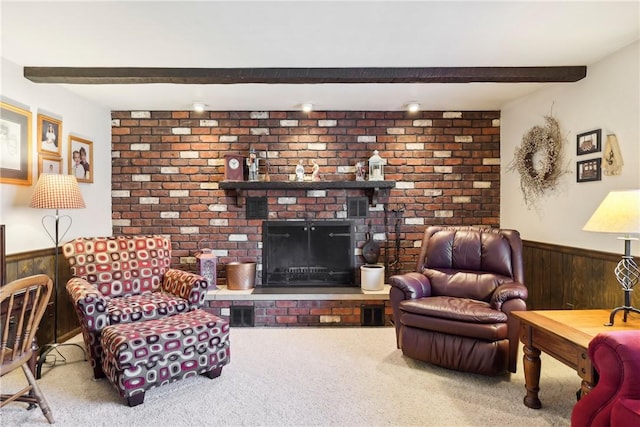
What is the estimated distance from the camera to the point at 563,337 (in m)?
1.81

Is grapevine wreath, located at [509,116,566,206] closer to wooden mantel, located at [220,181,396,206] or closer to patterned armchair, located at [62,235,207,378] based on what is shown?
wooden mantel, located at [220,181,396,206]

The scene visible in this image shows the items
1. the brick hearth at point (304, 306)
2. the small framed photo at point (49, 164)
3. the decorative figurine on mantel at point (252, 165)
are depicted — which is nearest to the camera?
the small framed photo at point (49, 164)

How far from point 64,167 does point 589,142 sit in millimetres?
4338

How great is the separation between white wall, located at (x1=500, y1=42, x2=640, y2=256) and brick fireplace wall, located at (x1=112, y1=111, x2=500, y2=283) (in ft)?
1.20

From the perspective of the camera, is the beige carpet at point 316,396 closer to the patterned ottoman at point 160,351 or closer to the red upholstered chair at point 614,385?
the patterned ottoman at point 160,351

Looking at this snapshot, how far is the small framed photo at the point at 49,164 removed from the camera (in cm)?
296

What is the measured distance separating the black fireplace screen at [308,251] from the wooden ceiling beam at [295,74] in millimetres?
1652

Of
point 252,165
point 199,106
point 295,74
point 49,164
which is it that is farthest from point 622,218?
point 49,164

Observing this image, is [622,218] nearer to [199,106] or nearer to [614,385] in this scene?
[614,385]

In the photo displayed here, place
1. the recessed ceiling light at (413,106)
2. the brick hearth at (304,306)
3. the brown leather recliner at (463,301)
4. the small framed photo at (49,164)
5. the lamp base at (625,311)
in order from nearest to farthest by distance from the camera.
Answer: the lamp base at (625,311) < the brown leather recliner at (463,301) < the small framed photo at (49,164) < the brick hearth at (304,306) < the recessed ceiling light at (413,106)

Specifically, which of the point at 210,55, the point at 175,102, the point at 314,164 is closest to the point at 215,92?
the point at 175,102

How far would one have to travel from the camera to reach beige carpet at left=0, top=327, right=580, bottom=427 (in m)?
2.02

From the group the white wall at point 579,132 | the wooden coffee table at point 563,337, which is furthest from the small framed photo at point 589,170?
the wooden coffee table at point 563,337

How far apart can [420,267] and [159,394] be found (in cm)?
218
